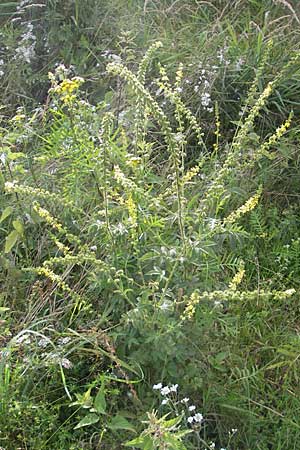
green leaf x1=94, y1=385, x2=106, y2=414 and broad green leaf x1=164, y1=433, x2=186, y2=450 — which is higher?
broad green leaf x1=164, y1=433, x2=186, y2=450

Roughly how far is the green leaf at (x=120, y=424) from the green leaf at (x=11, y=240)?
75 cm

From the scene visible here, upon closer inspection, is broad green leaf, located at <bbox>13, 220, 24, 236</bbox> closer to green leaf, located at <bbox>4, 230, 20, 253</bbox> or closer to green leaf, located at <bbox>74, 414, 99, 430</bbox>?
green leaf, located at <bbox>4, 230, 20, 253</bbox>

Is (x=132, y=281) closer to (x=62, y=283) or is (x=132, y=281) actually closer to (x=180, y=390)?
(x=62, y=283)

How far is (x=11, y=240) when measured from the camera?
103 inches

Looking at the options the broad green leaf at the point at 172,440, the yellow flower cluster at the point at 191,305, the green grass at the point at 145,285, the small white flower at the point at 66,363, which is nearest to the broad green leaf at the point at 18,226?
the green grass at the point at 145,285

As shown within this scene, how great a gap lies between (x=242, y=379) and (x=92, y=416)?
520mm

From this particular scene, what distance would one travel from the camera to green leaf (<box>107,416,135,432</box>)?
211 centimetres

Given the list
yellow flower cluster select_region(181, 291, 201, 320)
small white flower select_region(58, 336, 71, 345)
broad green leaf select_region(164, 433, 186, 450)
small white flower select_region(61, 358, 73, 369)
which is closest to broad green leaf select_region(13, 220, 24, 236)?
small white flower select_region(58, 336, 71, 345)

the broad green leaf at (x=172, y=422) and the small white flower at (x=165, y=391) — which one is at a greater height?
the broad green leaf at (x=172, y=422)

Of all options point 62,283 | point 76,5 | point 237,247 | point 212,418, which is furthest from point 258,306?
point 76,5

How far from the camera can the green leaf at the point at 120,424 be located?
2.11m

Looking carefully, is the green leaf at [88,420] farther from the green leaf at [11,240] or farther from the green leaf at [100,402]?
the green leaf at [11,240]

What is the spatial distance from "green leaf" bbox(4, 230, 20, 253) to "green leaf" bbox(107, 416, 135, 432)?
75 centimetres

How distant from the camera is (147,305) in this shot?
7.13 feet
